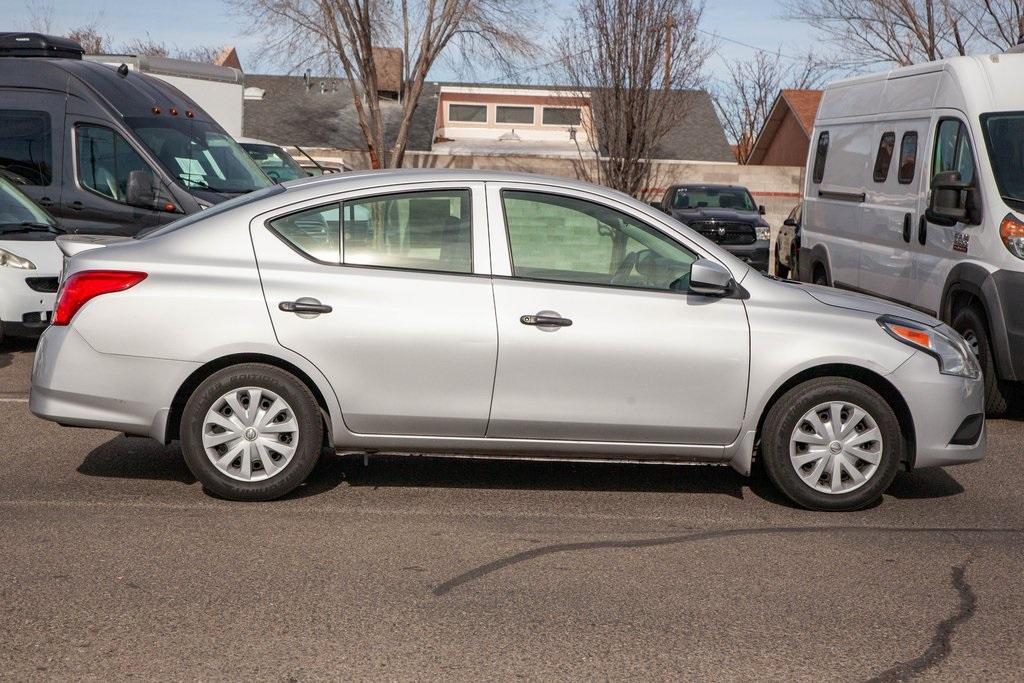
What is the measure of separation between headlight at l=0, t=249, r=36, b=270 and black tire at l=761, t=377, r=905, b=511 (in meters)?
6.83

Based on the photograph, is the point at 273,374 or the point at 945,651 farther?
the point at 273,374

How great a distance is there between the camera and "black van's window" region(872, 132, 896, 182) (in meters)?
10.6

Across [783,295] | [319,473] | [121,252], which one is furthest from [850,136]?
[121,252]

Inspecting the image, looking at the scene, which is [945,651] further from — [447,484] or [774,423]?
[447,484]

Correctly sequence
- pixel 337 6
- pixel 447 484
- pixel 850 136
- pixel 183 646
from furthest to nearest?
pixel 337 6 → pixel 850 136 → pixel 447 484 → pixel 183 646

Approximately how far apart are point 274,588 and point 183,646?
648 millimetres

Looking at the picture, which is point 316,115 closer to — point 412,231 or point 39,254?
point 39,254

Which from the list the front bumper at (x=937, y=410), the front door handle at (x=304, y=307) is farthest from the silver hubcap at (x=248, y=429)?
the front bumper at (x=937, y=410)

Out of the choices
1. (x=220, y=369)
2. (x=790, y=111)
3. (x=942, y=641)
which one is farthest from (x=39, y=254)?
(x=790, y=111)

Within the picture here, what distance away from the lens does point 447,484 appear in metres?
6.66

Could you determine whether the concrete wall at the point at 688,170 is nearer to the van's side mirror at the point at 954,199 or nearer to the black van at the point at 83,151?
the black van at the point at 83,151

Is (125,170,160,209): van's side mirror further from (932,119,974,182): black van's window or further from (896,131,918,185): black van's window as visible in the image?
(932,119,974,182): black van's window

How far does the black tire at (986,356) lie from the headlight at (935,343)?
8.46 ft

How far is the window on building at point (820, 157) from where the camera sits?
12750 millimetres
